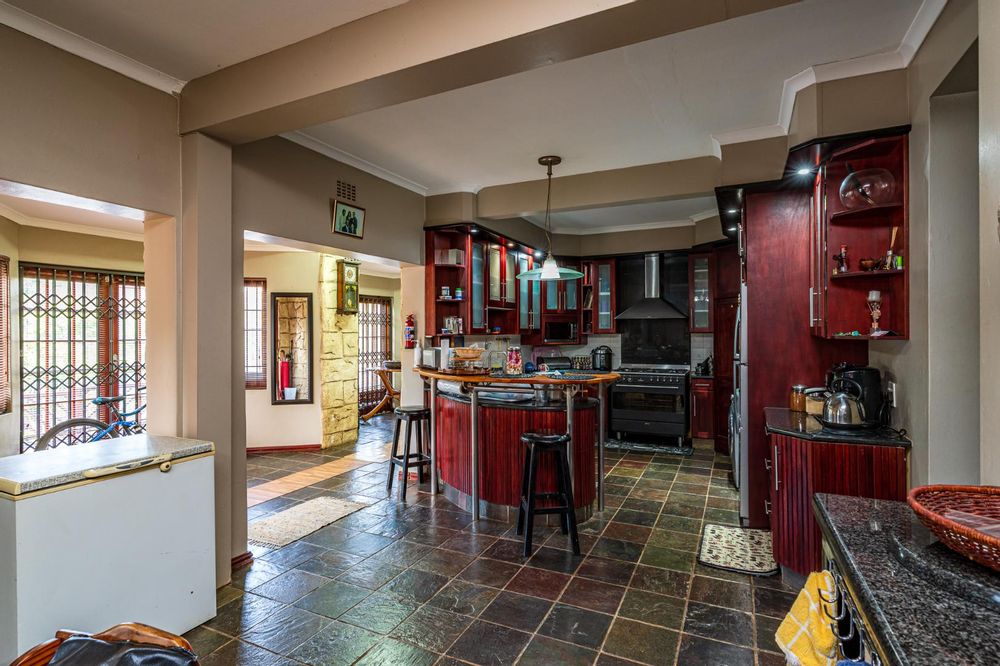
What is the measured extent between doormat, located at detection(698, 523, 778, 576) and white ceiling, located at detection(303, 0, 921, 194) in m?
2.74

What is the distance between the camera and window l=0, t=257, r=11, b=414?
14.3 feet

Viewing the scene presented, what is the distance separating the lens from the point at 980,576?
0.96 m

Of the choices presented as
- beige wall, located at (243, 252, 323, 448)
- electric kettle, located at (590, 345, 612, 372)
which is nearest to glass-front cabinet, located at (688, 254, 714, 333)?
electric kettle, located at (590, 345, 612, 372)

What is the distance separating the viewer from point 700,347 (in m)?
6.57

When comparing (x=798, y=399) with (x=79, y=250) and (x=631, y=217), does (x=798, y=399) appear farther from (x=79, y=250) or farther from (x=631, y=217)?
(x=79, y=250)

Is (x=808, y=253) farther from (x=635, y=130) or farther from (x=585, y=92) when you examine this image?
(x=585, y=92)

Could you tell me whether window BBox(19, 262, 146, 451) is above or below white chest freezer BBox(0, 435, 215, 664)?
above

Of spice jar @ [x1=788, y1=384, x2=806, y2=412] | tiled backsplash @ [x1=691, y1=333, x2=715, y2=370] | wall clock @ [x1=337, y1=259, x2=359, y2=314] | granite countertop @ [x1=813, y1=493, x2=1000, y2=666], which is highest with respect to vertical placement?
wall clock @ [x1=337, y1=259, x2=359, y2=314]

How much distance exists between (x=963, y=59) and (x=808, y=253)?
162cm

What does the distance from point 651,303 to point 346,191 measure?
439 centimetres

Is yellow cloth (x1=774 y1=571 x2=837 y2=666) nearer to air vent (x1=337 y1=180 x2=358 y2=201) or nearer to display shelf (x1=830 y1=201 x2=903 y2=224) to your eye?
display shelf (x1=830 y1=201 x2=903 y2=224)

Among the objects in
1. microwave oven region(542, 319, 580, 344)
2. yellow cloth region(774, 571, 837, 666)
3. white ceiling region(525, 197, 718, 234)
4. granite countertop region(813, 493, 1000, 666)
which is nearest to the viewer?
granite countertop region(813, 493, 1000, 666)

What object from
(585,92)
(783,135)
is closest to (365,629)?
(585,92)

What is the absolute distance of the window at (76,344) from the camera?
15.7ft
